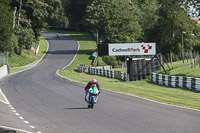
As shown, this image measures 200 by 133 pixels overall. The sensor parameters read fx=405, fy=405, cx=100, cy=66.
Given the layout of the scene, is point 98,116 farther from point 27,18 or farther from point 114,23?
point 114,23

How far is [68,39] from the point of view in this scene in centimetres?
11019

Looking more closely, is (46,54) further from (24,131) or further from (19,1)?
(24,131)

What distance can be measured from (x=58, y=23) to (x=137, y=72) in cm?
10508

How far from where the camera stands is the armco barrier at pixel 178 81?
33.5m

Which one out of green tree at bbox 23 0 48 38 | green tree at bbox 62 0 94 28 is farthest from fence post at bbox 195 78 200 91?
green tree at bbox 62 0 94 28

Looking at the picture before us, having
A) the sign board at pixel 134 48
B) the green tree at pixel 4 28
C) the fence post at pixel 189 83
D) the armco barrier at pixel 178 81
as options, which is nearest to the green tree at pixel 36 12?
the green tree at pixel 4 28

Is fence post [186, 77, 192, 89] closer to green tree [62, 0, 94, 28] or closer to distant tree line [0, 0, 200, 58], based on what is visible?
distant tree line [0, 0, 200, 58]

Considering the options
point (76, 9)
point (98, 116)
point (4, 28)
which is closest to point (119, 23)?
point (76, 9)

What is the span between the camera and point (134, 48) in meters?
46.8

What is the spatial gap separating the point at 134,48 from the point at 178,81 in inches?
448

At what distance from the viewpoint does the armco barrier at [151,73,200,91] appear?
33.5 meters

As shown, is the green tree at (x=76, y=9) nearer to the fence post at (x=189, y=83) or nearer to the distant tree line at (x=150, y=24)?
the distant tree line at (x=150, y=24)

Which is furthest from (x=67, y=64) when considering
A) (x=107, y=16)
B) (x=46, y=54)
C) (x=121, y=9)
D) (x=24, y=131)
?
(x=24, y=131)

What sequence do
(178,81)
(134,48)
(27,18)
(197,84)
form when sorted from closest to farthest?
(197,84) < (178,81) < (134,48) < (27,18)
